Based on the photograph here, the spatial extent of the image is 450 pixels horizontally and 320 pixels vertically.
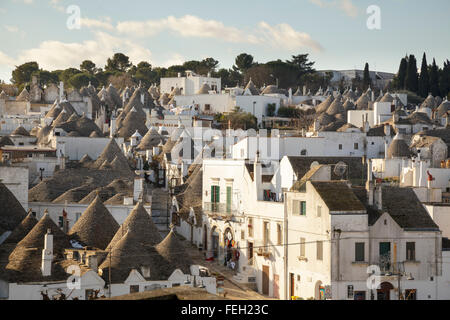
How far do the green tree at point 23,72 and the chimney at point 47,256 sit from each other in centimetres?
8877

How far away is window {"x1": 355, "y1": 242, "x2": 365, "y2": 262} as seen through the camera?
31.5m

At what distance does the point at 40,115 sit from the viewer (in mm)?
83688

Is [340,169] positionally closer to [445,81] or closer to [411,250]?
[411,250]

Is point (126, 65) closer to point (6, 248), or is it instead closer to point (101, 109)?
point (101, 109)

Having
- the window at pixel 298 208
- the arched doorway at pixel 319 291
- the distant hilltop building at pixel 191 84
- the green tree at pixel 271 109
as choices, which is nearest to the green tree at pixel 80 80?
the distant hilltop building at pixel 191 84

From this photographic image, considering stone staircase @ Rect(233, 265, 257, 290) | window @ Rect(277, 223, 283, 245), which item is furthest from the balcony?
window @ Rect(277, 223, 283, 245)

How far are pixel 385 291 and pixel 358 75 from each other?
103 m

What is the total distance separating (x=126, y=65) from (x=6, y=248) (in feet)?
321

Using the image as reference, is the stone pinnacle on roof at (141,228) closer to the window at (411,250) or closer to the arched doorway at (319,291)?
the arched doorway at (319,291)

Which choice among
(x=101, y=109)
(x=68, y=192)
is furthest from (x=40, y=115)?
(x=68, y=192)

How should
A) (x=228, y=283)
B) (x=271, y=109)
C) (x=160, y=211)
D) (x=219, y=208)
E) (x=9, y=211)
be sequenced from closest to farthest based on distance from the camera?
(x=228, y=283) → (x=9, y=211) → (x=219, y=208) → (x=160, y=211) → (x=271, y=109)

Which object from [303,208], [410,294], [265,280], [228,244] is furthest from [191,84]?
[410,294]

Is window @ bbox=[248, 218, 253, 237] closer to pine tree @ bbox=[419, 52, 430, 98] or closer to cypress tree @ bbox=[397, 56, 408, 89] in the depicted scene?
pine tree @ bbox=[419, 52, 430, 98]

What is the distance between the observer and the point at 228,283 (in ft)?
120
